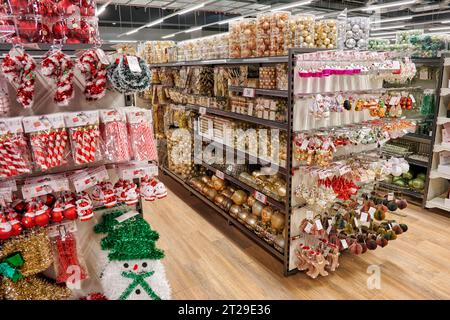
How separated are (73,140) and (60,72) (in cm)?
32

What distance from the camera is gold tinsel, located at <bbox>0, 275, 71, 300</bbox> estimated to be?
1494 millimetres

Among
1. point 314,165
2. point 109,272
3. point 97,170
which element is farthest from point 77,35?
point 314,165

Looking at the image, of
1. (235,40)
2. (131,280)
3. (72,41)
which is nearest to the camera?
(72,41)

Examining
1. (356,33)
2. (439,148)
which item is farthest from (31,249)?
(439,148)

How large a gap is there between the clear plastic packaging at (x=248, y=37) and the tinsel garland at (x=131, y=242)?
187 cm

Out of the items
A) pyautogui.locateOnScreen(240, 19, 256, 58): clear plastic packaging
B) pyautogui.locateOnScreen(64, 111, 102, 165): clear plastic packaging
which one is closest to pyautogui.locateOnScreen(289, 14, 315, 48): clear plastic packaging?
pyautogui.locateOnScreen(240, 19, 256, 58): clear plastic packaging

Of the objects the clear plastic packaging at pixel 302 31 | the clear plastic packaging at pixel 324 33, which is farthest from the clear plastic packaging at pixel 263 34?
the clear plastic packaging at pixel 324 33

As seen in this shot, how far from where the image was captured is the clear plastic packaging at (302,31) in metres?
2.54

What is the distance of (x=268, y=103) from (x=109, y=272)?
1.83m

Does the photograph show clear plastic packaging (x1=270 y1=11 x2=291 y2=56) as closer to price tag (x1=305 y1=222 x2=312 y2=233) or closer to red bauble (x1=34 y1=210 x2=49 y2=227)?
price tag (x1=305 y1=222 x2=312 y2=233)

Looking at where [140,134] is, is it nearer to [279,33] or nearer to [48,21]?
[48,21]

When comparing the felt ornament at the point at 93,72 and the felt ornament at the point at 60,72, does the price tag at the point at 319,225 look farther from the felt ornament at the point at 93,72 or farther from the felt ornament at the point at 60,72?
the felt ornament at the point at 60,72

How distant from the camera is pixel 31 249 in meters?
1.54
